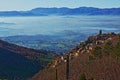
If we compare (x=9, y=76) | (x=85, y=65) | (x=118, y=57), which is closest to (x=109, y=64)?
(x=118, y=57)

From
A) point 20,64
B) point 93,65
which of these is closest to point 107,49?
point 93,65

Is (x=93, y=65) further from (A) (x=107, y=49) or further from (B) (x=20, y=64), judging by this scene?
(B) (x=20, y=64)

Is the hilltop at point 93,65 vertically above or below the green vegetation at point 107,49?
below

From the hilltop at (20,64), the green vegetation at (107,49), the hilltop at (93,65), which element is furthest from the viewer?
the hilltop at (20,64)

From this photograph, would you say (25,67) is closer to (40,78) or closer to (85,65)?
(40,78)

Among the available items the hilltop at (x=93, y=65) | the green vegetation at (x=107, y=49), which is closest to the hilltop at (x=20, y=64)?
the hilltop at (x=93, y=65)

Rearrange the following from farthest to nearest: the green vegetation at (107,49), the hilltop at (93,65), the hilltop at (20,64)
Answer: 1. the hilltop at (20,64)
2. the green vegetation at (107,49)
3. the hilltop at (93,65)

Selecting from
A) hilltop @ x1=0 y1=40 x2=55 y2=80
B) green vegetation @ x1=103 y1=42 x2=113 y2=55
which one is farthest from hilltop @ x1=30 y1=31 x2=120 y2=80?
hilltop @ x1=0 y1=40 x2=55 y2=80

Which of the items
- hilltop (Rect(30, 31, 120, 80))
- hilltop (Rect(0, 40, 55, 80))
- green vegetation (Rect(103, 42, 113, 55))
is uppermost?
green vegetation (Rect(103, 42, 113, 55))

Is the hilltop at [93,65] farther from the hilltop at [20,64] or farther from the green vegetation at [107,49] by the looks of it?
the hilltop at [20,64]

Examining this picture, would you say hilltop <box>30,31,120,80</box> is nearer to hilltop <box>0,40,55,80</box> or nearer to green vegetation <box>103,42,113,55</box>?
green vegetation <box>103,42,113,55</box>

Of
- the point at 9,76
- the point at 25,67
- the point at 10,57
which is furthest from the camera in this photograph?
the point at 10,57
